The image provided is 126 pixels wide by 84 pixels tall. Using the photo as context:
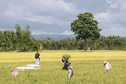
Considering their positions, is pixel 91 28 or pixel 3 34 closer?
pixel 91 28

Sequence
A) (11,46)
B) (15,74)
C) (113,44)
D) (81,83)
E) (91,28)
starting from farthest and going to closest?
(113,44)
(11,46)
(91,28)
(15,74)
(81,83)

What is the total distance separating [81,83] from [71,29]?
216 feet

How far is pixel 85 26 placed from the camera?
7150 cm

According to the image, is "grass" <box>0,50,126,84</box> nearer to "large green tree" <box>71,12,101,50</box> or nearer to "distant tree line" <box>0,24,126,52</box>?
"large green tree" <box>71,12,101,50</box>

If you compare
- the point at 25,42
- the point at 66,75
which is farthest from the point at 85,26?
the point at 66,75

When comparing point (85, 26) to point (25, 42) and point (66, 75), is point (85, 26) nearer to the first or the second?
point (25, 42)

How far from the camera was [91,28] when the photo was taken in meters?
71.9

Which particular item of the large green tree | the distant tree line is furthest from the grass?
the distant tree line

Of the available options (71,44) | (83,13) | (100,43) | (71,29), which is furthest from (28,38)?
(100,43)

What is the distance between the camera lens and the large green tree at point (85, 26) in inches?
2790

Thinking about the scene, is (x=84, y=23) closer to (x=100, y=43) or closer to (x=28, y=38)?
(x=28, y=38)

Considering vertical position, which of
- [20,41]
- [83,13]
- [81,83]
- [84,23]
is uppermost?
[83,13]

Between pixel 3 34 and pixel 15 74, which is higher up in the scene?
pixel 3 34

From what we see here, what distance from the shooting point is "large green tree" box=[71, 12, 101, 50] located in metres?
70.9
